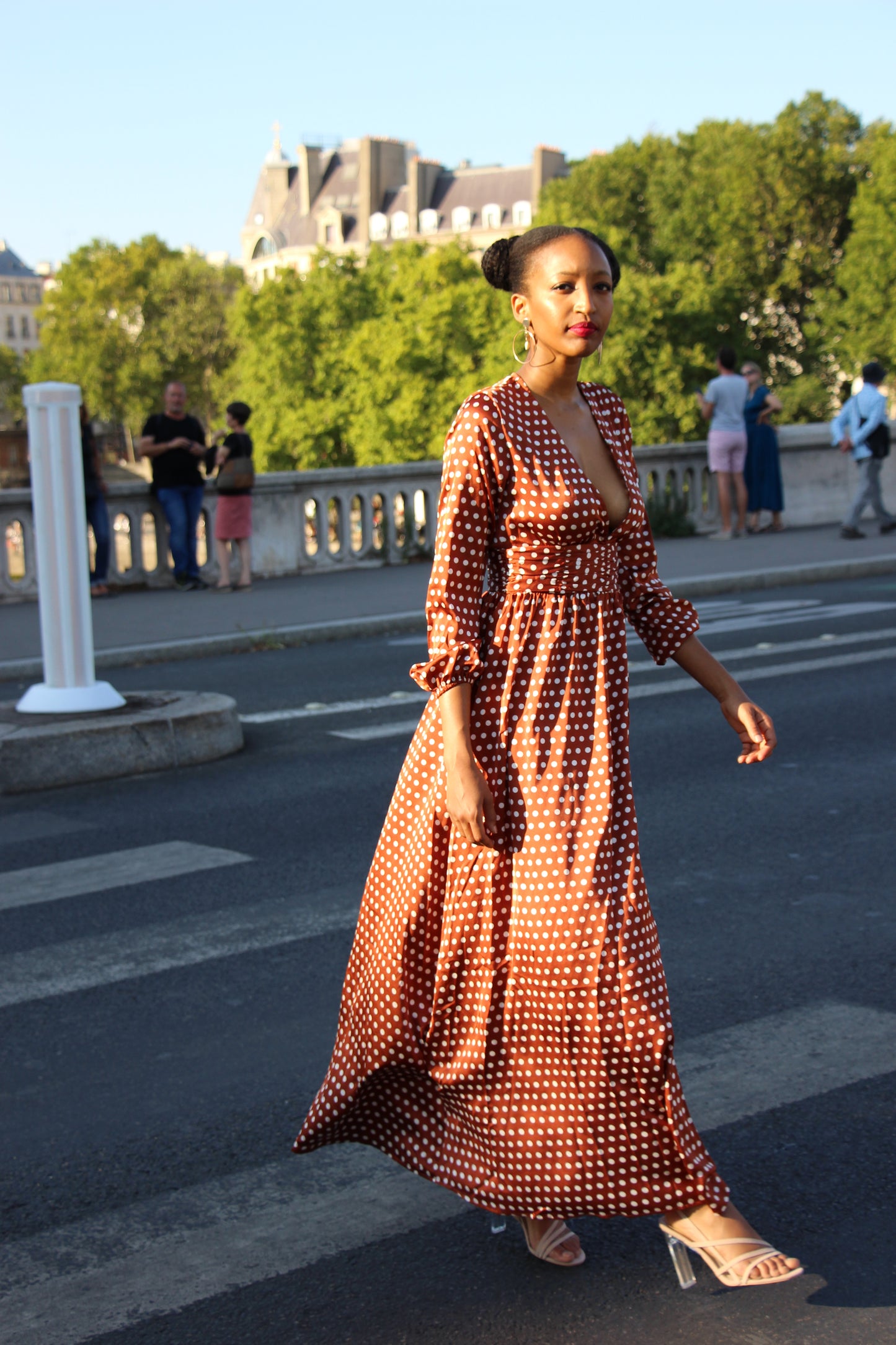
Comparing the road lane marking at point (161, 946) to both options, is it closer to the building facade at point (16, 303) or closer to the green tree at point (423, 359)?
the green tree at point (423, 359)

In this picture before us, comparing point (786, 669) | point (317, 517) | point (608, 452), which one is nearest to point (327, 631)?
point (786, 669)

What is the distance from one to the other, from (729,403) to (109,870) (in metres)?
13.7

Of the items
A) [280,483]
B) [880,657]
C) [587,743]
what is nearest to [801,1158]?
[587,743]

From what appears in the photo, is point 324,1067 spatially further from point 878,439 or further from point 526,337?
point 878,439

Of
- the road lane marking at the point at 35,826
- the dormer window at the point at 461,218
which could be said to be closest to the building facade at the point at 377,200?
the dormer window at the point at 461,218

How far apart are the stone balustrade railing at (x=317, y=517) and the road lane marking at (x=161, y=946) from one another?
9.48 m

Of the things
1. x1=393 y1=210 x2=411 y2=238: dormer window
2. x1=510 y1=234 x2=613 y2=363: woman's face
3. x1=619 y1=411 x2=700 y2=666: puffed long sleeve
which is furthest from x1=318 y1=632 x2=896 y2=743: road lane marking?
x1=393 y1=210 x2=411 y2=238: dormer window

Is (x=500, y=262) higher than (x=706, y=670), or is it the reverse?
(x=500, y=262)

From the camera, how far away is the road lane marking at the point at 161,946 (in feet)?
14.8

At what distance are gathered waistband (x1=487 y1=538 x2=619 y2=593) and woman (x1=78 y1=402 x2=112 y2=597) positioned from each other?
39.2ft

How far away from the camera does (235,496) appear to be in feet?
48.2

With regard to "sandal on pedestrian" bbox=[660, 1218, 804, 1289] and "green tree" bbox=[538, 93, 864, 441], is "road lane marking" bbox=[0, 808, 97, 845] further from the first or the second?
"green tree" bbox=[538, 93, 864, 441]

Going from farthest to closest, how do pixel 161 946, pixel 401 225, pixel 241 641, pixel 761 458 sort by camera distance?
pixel 401 225 → pixel 761 458 → pixel 241 641 → pixel 161 946

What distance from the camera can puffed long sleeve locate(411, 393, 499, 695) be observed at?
2.68 metres
